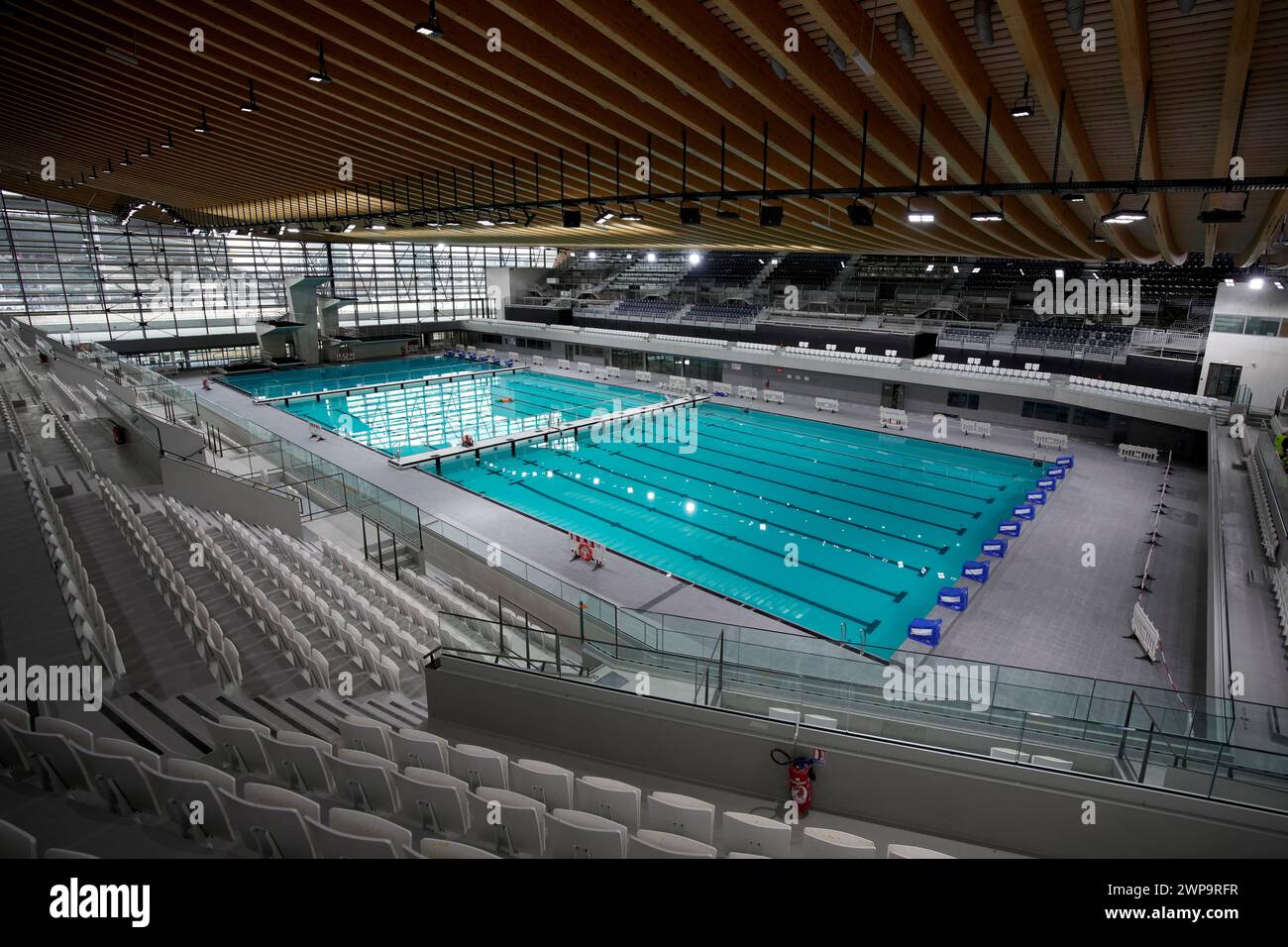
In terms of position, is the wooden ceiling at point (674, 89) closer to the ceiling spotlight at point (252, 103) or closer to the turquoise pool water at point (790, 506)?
the ceiling spotlight at point (252, 103)

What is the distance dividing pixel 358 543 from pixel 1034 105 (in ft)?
37.3

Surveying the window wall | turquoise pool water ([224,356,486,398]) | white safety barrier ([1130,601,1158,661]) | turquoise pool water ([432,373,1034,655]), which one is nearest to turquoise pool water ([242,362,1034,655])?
turquoise pool water ([432,373,1034,655])

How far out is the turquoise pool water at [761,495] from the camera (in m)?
11.7

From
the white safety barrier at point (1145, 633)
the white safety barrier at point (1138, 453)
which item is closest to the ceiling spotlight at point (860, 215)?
the white safety barrier at point (1145, 633)

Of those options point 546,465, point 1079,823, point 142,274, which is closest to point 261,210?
point 546,465

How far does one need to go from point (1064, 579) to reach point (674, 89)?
10.2m

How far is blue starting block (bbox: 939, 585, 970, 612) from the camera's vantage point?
33.0ft

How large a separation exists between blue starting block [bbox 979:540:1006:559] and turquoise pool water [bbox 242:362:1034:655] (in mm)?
670

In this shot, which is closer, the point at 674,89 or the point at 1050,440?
the point at 674,89

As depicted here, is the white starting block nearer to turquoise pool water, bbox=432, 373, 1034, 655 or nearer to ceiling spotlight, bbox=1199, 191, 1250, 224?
turquoise pool water, bbox=432, 373, 1034, 655

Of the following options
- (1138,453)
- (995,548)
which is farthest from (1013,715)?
(1138,453)

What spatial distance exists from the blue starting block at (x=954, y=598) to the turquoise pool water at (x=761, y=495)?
59 cm

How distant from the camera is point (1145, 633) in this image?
8766mm

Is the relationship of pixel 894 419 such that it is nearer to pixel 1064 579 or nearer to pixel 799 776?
pixel 1064 579
